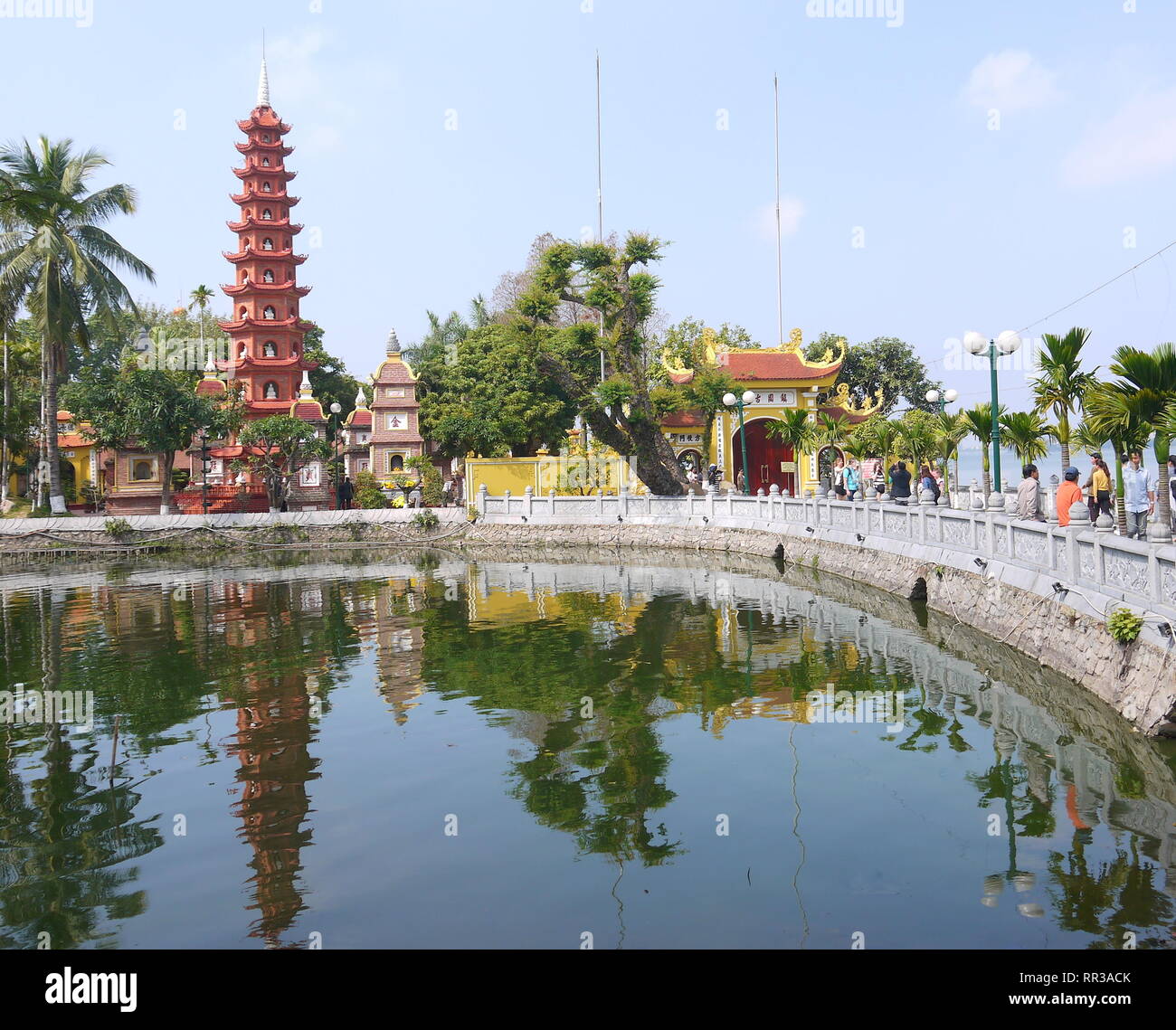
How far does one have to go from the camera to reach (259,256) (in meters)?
45.8

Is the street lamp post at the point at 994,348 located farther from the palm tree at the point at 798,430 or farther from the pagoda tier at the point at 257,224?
the pagoda tier at the point at 257,224

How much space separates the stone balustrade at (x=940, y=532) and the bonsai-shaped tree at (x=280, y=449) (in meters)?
8.22

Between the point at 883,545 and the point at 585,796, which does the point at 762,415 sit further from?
the point at 585,796

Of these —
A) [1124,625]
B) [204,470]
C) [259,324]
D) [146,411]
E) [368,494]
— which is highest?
[259,324]

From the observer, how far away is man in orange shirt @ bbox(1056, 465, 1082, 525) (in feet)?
40.0

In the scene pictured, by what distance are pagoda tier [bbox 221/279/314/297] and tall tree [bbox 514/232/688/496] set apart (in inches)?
757

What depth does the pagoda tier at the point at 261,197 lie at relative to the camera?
45938 millimetres

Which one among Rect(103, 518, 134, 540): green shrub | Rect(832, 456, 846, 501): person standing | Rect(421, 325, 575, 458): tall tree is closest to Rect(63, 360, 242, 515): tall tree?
Rect(103, 518, 134, 540): green shrub

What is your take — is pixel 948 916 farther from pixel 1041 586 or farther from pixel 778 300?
pixel 778 300

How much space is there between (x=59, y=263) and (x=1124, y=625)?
35.9 metres

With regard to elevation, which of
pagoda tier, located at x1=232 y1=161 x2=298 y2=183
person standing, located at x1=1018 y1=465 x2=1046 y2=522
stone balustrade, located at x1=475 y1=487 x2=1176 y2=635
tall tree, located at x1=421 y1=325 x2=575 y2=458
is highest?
pagoda tier, located at x1=232 y1=161 x2=298 y2=183

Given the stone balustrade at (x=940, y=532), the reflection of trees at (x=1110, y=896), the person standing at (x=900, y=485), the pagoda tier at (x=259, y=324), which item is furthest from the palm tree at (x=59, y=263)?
the reflection of trees at (x=1110, y=896)

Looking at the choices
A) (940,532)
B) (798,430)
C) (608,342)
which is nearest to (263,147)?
(608,342)

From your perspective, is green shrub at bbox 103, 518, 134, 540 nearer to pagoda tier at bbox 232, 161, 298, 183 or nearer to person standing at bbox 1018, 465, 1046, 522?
pagoda tier at bbox 232, 161, 298, 183
